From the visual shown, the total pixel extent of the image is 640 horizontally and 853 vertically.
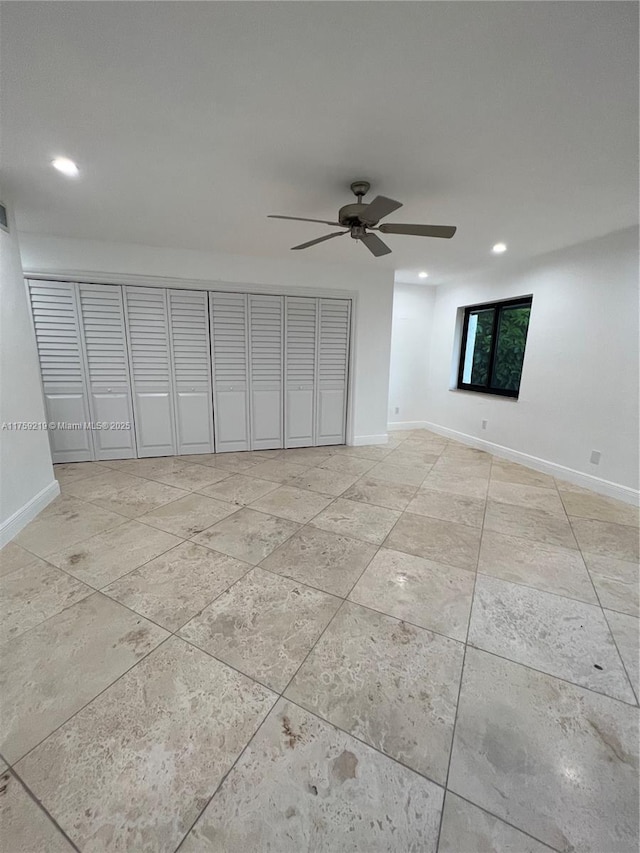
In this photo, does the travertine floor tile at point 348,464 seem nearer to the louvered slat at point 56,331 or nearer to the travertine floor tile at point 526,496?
the travertine floor tile at point 526,496

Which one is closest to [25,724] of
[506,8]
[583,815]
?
[583,815]

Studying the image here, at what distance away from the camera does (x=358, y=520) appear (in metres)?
2.63

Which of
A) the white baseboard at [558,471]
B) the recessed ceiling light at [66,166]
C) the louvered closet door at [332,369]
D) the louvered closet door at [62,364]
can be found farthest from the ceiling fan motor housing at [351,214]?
the white baseboard at [558,471]

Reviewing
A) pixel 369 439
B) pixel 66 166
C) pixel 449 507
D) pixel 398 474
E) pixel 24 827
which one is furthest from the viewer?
pixel 369 439

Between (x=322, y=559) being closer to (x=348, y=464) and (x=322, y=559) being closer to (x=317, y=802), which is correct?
(x=317, y=802)

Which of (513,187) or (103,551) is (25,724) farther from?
(513,187)

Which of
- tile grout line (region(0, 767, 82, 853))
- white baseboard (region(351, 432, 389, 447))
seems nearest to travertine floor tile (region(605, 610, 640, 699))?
tile grout line (region(0, 767, 82, 853))

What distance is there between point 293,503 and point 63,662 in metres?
1.75

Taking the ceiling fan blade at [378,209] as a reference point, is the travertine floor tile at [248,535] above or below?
below

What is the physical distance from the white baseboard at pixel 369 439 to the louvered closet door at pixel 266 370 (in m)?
1.07

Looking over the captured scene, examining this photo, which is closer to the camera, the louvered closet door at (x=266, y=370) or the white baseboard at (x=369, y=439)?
the louvered closet door at (x=266, y=370)

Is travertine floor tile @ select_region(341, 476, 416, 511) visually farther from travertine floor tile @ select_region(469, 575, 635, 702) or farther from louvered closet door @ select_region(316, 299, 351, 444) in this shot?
louvered closet door @ select_region(316, 299, 351, 444)

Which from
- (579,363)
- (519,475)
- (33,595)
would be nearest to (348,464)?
(519,475)

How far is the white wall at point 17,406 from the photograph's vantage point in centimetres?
232
